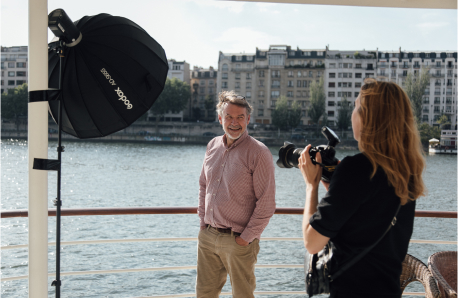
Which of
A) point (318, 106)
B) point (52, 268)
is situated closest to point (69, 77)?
point (52, 268)

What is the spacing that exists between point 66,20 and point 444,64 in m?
63.6

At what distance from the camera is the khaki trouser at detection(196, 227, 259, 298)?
73.0 inches

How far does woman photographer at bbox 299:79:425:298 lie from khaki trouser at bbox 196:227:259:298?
781 mm

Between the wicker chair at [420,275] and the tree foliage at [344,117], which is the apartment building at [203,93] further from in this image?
the wicker chair at [420,275]

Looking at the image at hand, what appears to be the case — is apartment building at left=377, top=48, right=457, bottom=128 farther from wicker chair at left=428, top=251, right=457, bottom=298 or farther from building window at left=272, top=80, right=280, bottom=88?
wicker chair at left=428, top=251, right=457, bottom=298

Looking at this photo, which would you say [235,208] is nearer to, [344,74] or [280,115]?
[280,115]

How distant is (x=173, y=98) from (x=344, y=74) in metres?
23.8

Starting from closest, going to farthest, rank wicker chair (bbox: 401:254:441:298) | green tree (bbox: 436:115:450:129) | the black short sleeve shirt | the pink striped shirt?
the black short sleeve shirt → wicker chair (bbox: 401:254:441:298) → the pink striped shirt → green tree (bbox: 436:115:450:129)

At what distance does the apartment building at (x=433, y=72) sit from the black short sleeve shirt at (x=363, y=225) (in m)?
57.8

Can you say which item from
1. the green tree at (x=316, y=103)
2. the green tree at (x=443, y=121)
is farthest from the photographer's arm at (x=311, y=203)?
the green tree at (x=443, y=121)

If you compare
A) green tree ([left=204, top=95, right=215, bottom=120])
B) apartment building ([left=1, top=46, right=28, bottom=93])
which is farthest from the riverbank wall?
apartment building ([left=1, top=46, right=28, bottom=93])

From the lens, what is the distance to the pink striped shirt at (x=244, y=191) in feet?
6.02

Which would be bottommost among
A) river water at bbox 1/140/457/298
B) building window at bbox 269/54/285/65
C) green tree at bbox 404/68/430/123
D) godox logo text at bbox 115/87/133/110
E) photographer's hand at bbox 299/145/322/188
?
river water at bbox 1/140/457/298

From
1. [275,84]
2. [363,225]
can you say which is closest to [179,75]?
[275,84]
